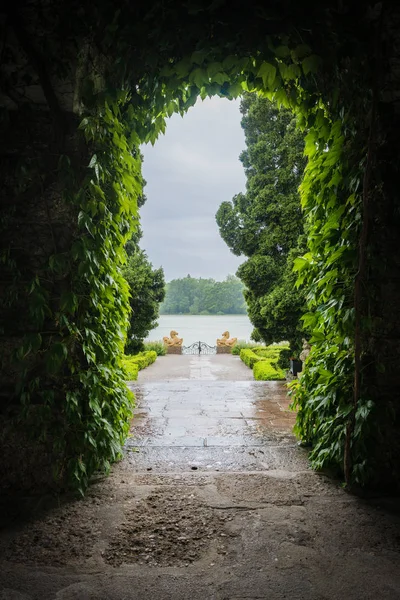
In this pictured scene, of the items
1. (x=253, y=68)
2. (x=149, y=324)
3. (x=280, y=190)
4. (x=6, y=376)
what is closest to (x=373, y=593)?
(x=6, y=376)

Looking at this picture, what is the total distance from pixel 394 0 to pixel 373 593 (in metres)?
2.92

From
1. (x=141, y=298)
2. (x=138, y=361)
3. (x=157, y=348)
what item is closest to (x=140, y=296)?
(x=141, y=298)

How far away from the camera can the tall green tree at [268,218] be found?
7.91m

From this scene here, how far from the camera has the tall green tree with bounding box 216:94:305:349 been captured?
791 centimetres

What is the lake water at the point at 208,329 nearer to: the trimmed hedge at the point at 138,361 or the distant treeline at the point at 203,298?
the distant treeline at the point at 203,298

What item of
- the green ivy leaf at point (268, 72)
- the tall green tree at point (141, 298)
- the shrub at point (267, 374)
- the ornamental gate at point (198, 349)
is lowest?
the ornamental gate at point (198, 349)

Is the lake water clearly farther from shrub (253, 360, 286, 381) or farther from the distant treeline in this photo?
shrub (253, 360, 286, 381)

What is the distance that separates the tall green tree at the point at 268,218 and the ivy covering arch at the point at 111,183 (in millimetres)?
4993

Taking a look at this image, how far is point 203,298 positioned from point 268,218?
2247cm

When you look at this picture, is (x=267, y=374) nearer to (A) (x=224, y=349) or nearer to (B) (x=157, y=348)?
(B) (x=157, y=348)

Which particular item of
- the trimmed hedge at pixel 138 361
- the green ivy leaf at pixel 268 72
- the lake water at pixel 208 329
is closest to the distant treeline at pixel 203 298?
the lake water at pixel 208 329

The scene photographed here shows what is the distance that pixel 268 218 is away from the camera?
27.7 feet

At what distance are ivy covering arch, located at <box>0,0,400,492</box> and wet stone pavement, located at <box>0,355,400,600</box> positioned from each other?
0.25 meters

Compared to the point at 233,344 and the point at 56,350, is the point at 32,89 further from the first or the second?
the point at 233,344
